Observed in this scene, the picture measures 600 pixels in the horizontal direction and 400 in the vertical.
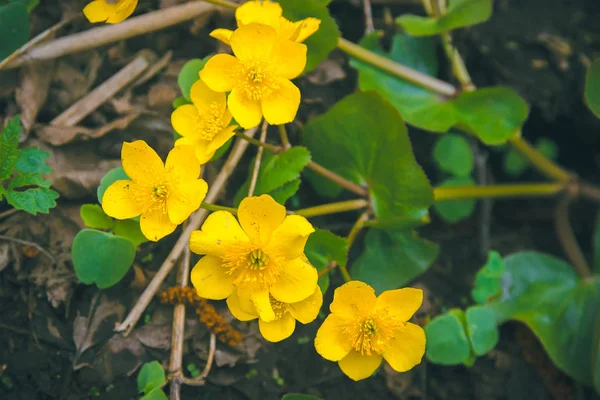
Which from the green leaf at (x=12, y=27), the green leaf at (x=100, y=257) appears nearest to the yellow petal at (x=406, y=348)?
the green leaf at (x=100, y=257)

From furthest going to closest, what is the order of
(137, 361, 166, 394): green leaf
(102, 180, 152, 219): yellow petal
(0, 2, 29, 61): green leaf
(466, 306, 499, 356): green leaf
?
(466, 306, 499, 356): green leaf → (0, 2, 29, 61): green leaf → (137, 361, 166, 394): green leaf → (102, 180, 152, 219): yellow petal

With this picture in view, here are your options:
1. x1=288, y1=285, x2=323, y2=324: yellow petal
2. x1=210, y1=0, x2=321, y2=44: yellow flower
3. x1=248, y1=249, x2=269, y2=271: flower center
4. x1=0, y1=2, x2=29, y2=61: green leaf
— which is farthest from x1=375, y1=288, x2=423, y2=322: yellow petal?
x1=0, y1=2, x2=29, y2=61: green leaf

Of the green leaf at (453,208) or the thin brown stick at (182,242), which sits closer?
the thin brown stick at (182,242)

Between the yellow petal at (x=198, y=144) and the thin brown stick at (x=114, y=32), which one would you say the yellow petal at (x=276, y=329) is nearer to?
the yellow petal at (x=198, y=144)

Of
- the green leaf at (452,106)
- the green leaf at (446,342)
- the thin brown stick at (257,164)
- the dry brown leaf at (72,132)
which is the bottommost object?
the green leaf at (446,342)

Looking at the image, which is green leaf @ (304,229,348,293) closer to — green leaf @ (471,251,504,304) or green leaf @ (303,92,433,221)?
green leaf @ (303,92,433,221)

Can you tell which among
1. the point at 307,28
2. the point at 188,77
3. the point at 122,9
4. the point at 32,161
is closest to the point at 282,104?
the point at 307,28

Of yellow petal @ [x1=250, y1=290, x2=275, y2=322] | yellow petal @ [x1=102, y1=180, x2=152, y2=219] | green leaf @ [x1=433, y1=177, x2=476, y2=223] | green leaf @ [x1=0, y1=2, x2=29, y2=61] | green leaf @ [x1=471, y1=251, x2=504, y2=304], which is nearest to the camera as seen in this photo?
yellow petal @ [x1=250, y1=290, x2=275, y2=322]

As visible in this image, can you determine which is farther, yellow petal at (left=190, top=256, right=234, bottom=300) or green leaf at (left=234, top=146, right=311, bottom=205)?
green leaf at (left=234, top=146, right=311, bottom=205)
